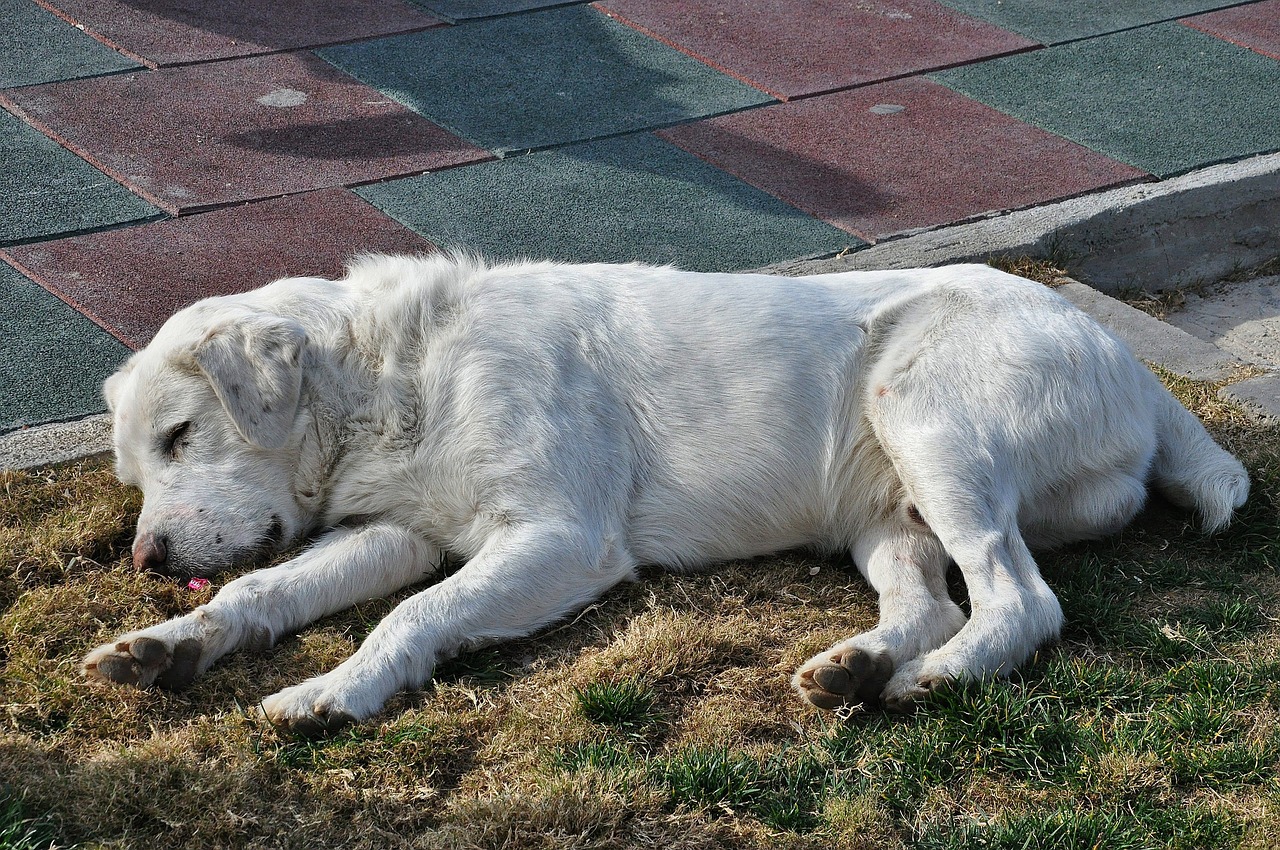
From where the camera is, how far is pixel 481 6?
1024 cm

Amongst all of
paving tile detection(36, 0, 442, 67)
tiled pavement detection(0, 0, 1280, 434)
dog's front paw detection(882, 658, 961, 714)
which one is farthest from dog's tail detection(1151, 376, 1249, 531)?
paving tile detection(36, 0, 442, 67)

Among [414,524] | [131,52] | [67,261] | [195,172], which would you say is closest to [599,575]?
[414,524]

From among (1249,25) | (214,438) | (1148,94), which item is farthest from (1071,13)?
(214,438)

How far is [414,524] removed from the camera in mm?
4426

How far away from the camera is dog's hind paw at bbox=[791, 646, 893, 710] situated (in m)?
3.88

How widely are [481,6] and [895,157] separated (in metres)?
3.85

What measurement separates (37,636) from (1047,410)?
10.7ft

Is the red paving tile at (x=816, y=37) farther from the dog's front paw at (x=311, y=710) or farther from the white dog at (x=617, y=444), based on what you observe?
the dog's front paw at (x=311, y=710)

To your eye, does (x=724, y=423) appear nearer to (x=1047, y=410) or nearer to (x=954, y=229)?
(x=1047, y=410)

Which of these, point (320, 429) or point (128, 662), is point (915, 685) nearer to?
point (320, 429)

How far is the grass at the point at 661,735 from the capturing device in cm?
341

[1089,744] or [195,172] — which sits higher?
[195,172]

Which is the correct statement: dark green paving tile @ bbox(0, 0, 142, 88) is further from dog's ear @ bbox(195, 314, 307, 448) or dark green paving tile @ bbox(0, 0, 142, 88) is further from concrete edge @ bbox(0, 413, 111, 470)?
dog's ear @ bbox(195, 314, 307, 448)

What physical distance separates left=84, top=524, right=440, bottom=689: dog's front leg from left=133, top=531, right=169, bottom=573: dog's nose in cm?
29
